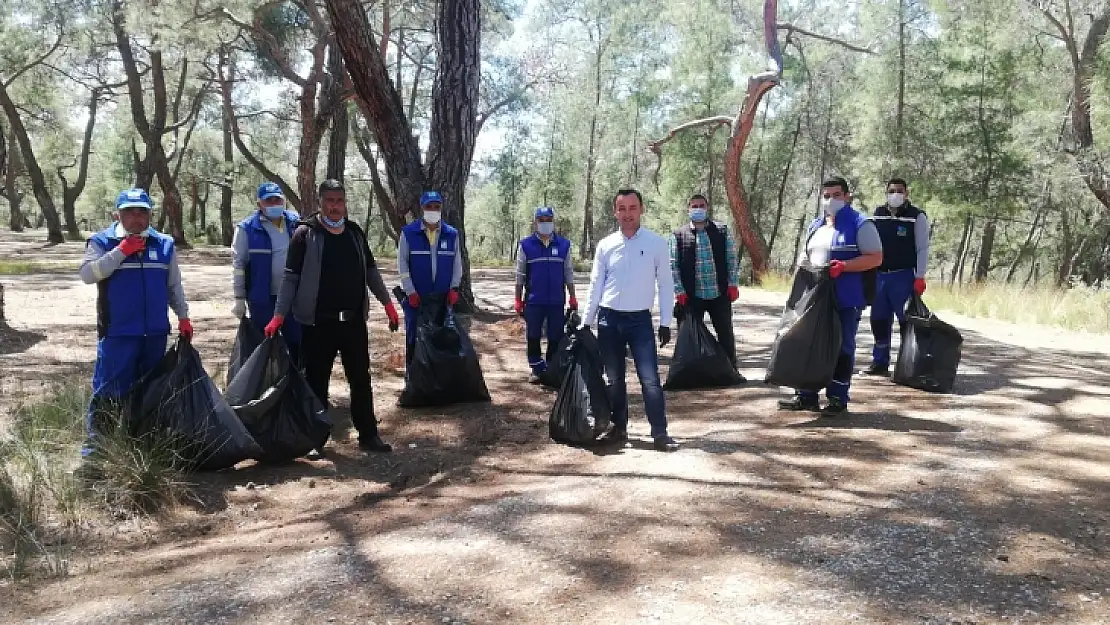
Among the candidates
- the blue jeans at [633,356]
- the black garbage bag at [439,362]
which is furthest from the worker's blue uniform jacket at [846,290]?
the black garbage bag at [439,362]

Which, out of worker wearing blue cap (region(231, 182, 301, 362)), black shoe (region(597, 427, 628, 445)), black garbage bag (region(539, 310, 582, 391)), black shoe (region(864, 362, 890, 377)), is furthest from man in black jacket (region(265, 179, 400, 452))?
black shoe (region(864, 362, 890, 377))

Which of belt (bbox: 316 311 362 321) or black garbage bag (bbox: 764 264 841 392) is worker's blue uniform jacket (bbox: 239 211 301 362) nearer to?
belt (bbox: 316 311 362 321)

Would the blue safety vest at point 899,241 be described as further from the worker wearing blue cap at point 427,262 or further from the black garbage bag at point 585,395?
the worker wearing blue cap at point 427,262

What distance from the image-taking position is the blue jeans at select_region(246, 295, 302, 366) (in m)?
5.54

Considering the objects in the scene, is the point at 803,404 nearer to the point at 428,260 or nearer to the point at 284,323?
the point at 428,260

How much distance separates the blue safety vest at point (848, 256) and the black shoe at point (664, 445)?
64.9 inches

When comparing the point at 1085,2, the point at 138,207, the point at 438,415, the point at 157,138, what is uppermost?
the point at 1085,2

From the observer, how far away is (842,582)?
283cm

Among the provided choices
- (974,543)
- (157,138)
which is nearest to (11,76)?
(157,138)

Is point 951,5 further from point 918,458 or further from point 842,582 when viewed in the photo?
point 842,582

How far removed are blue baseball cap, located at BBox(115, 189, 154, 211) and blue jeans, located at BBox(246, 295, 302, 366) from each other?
117cm

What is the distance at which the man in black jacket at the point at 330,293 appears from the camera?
4945 millimetres

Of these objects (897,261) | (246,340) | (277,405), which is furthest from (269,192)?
(897,261)

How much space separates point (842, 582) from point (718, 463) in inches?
67.0
